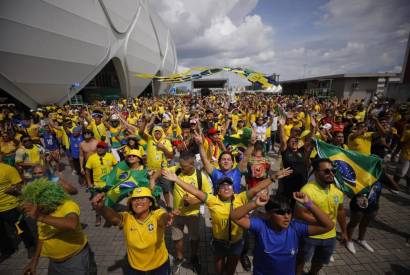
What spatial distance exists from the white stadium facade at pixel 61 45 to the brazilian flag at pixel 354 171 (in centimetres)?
2343

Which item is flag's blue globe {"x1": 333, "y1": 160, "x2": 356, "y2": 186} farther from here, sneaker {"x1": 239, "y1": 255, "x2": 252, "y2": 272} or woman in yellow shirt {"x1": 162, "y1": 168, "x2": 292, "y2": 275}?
sneaker {"x1": 239, "y1": 255, "x2": 252, "y2": 272}

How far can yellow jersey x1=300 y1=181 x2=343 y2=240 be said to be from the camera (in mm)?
2709

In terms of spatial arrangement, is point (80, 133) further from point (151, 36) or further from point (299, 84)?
point (299, 84)

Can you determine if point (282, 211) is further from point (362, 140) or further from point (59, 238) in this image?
point (362, 140)

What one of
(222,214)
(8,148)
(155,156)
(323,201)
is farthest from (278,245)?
(8,148)

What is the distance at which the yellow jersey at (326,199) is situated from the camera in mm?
2709

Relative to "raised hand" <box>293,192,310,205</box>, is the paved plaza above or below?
below

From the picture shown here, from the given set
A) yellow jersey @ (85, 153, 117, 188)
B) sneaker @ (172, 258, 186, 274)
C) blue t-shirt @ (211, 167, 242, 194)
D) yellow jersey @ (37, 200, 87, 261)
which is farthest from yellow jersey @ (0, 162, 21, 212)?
blue t-shirt @ (211, 167, 242, 194)

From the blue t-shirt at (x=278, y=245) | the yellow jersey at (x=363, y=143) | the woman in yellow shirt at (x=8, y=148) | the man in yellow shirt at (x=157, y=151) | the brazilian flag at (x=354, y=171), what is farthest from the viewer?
the woman in yellow shirt at (x=8, y=148)

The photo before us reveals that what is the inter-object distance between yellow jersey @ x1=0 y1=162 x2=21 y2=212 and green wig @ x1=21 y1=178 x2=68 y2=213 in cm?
184

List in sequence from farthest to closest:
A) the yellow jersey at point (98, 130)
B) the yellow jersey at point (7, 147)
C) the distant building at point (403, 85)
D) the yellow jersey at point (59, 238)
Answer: the distant building at point (403, 85) → the yellow jersey at point (98, 130) → the yellow jersey at point (7, 147) → the yellow jersey at point (59, 238)

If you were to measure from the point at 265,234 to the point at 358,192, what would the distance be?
2536 millimetres

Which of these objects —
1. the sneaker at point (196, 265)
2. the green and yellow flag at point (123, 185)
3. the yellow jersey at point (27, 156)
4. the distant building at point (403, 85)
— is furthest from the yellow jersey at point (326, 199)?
the distant building at point (403, 85)

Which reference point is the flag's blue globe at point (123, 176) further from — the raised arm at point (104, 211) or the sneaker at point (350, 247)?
the sneaker at point (350, 247)
